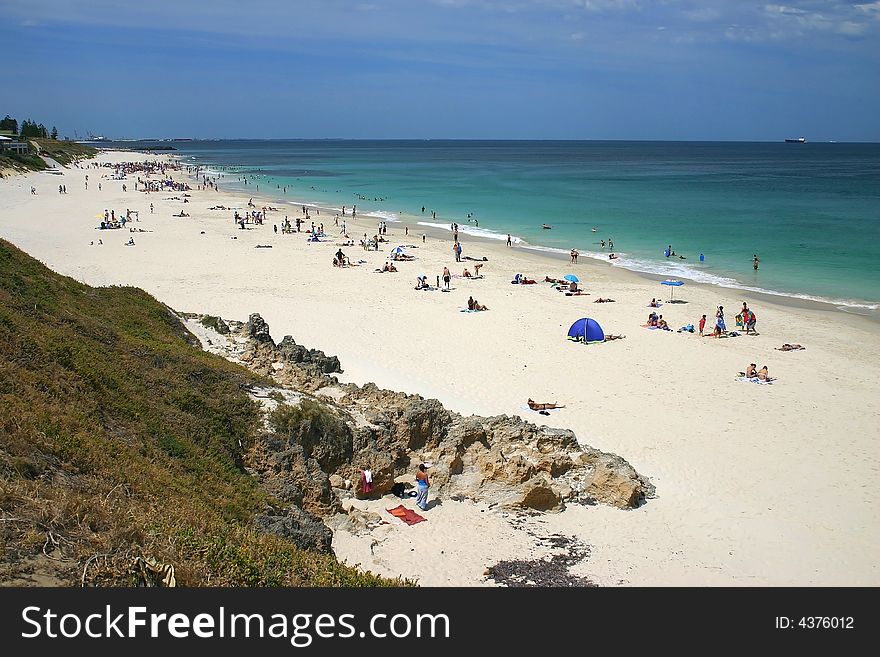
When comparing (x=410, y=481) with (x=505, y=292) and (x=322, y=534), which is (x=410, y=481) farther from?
(x=505, y=292)

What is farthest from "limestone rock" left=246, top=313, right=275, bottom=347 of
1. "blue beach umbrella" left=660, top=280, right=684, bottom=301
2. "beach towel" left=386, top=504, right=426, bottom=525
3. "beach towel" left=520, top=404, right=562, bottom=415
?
"blue beach umbrella" left=660, top=280, right=684, bottom=301

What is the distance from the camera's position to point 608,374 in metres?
18.0

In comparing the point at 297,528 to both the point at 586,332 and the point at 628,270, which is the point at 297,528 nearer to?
the point at 586,332

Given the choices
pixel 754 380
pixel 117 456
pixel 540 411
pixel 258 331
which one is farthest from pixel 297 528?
pixel 754 380

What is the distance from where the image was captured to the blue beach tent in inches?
819

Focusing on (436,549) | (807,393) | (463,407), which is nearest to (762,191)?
(807,393)

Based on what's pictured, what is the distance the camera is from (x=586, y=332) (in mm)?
20797

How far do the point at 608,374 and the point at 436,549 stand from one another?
9.93m

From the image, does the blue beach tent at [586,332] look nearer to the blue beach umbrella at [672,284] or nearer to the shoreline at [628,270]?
the blue beach umbrella at [672,284]

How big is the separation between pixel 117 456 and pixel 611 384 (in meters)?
12.7

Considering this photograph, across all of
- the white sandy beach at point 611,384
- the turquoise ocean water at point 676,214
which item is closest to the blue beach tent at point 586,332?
the white sandy beach at point 611,384

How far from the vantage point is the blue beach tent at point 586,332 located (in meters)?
20.8

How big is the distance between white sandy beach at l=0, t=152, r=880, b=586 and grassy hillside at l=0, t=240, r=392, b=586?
246 centimetres

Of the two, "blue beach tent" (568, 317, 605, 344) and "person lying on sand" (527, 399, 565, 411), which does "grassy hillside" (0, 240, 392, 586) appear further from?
"blue beach tent" (568, 317, 605, 344)
